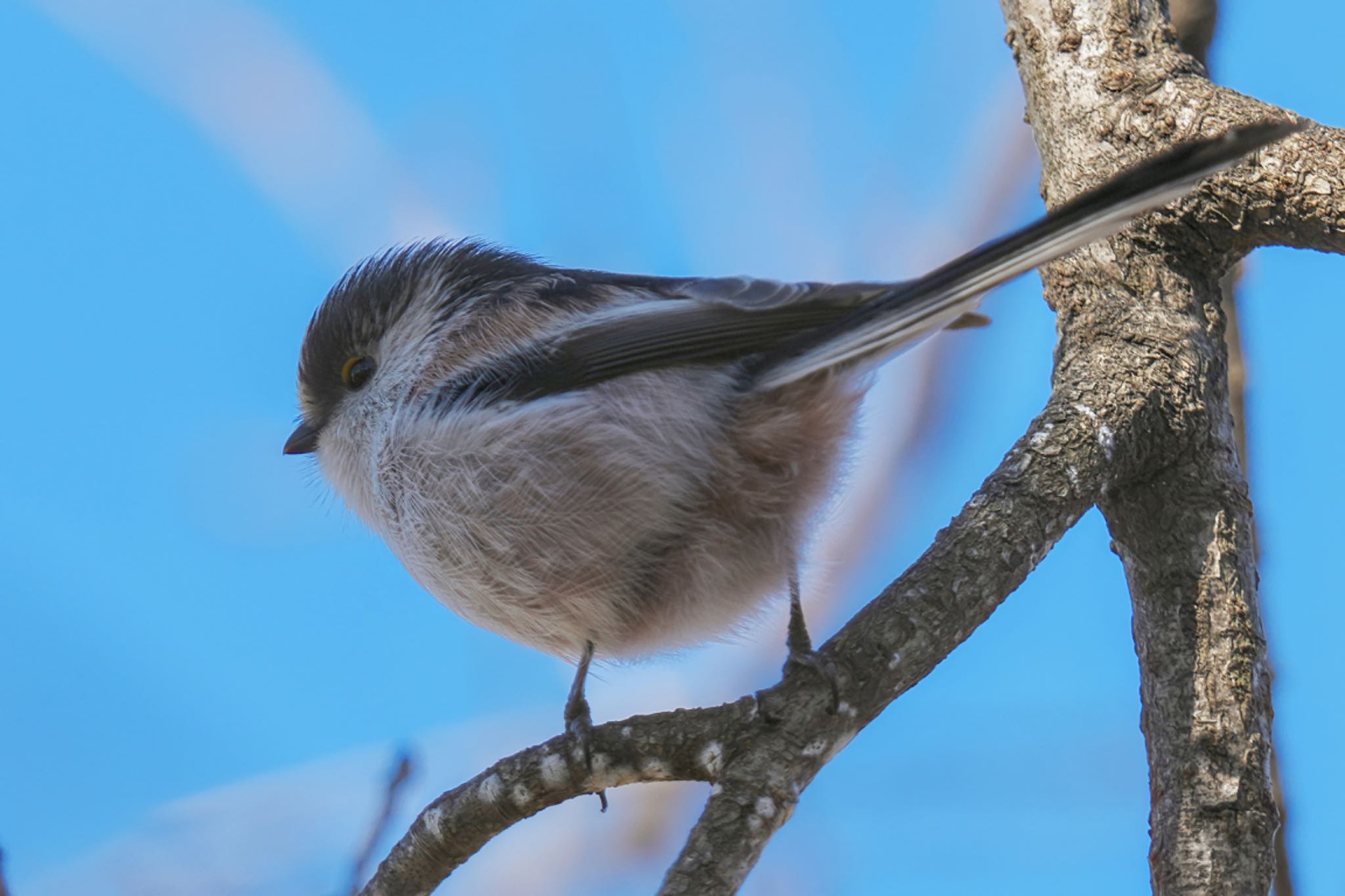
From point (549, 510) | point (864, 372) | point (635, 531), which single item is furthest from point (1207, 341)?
point (549, 510)

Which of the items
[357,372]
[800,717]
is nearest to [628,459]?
[800,717]

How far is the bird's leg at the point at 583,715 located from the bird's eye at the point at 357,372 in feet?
2.94

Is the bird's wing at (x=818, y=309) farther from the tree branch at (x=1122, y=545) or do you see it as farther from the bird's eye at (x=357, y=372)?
the bird's eye at (x=357, y=372)

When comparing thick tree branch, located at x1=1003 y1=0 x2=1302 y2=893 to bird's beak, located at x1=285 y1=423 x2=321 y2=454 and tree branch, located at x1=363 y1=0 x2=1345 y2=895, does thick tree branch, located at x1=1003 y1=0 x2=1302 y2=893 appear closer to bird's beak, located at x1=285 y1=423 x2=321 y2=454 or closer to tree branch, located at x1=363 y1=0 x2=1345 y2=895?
tree branch, located at x1=363 y1=0 x2=1345 y2=895

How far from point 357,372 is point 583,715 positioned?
Result: 1124 mm

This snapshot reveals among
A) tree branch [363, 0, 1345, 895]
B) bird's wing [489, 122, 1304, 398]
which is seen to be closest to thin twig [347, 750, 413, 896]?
tree branch [363, 0, 1345, 895]

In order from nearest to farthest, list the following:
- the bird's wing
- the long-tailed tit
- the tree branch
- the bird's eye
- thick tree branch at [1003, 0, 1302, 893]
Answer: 1. the bird's wing
2. the tree branch
3. thick tree branch at [1003, 0, 1302, 893]
4. the long-tailed tit
5. the bird's eye

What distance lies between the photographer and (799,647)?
229 cm

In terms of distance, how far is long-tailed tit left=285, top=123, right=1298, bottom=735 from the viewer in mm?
2473

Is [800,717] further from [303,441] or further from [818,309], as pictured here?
[303,441]

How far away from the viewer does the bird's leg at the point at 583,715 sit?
2.12 meters

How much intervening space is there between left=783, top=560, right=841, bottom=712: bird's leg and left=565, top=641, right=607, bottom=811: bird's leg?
36 centimetres

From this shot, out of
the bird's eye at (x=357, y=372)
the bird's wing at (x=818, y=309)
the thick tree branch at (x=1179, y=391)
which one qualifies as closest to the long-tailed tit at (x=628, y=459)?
the bird's wing at (x=818, y=309)

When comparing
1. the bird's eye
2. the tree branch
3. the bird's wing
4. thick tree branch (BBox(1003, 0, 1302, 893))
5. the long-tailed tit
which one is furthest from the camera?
the bird's eye
